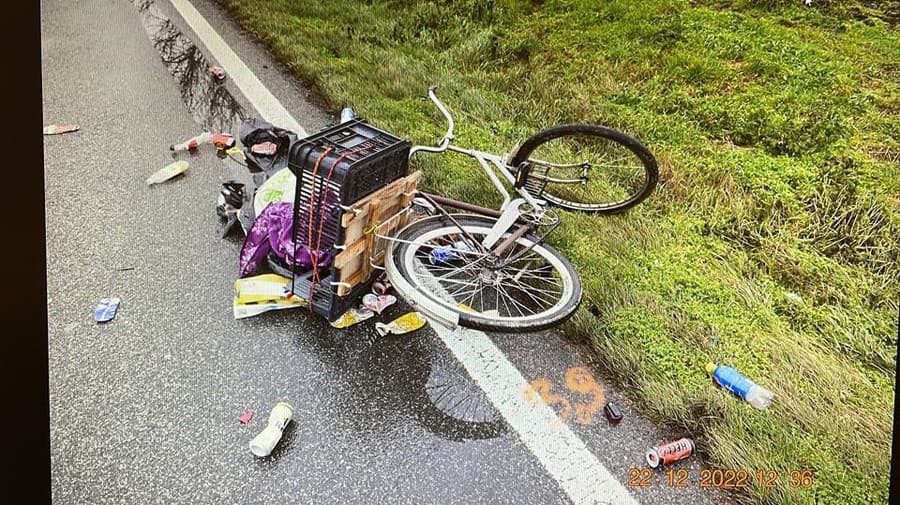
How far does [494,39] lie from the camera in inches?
215

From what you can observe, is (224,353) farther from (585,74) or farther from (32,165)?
(585,74)

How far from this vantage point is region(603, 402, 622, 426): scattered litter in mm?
2232

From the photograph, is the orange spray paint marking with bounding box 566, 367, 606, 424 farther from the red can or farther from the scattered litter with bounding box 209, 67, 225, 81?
the scattered litter with bounding box 209, 67, 225, 81

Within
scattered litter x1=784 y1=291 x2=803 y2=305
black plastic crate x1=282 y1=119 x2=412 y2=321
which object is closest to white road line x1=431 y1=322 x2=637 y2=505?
black plastic crate x1=282 y1=119 x2=412 y2=321

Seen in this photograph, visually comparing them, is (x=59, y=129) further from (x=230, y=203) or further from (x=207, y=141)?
(x=230, y=203)

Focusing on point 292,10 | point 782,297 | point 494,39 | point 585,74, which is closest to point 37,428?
point 782,297

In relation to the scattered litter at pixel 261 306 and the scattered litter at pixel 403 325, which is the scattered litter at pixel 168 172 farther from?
the scattered litter at pixel 403 325

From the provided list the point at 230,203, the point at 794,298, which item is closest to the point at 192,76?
the point at 230,203

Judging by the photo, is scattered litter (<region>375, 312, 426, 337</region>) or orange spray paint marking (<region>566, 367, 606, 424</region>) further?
scattered litter (<region>375, 312, 426, 337</region>)

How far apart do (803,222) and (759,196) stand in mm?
272

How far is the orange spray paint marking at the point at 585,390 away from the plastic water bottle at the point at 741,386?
42 centimetres

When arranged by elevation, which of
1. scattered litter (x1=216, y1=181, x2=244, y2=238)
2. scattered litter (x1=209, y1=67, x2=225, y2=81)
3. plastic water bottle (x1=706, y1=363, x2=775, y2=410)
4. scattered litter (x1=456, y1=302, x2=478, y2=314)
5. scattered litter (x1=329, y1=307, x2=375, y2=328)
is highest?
plastic water bottle (x1=706, y1=363, x2=775, y2=410)

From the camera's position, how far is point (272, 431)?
2.09m

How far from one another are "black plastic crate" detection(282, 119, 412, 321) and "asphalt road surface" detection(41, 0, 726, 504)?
0.14 meters
